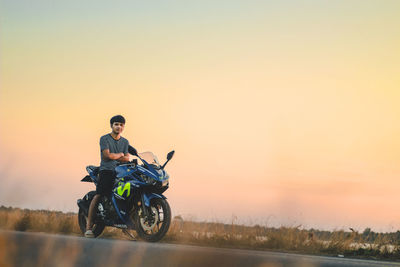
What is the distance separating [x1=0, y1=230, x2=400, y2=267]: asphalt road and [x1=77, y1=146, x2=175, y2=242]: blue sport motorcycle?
4.43 meters

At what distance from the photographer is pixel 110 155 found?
9.41 meters

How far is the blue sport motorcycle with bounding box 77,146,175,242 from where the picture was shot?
9078mm

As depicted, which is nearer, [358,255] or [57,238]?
[57,238]

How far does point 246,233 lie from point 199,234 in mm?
1105

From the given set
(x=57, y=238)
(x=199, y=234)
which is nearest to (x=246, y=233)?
(x=199, y=234)

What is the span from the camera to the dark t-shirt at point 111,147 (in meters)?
9.48

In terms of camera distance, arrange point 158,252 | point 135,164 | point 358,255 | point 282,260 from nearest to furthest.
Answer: point 282,260 → point 158,252 → point 135,164 → point 358,255

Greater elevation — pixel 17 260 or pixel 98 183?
pixel 98 183

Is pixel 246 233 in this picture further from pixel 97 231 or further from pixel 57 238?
pixel 57 238

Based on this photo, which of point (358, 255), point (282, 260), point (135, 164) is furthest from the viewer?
point (358, 255)

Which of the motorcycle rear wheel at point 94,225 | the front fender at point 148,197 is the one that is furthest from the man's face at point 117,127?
the motorcycle rear wheel at point 94,225

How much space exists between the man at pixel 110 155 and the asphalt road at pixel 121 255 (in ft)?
15.6

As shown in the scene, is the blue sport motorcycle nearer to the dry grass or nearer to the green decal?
the green decal

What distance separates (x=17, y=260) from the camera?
439cm
